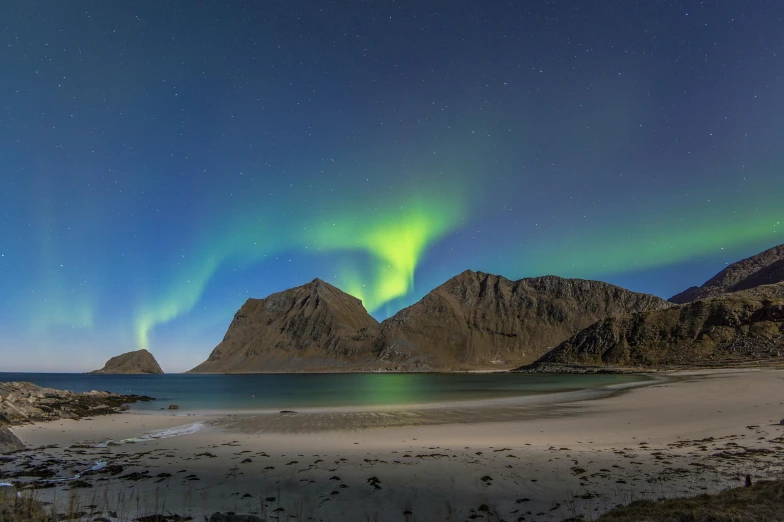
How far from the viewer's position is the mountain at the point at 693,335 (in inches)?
4137

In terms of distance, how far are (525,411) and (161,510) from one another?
3092 centimetres

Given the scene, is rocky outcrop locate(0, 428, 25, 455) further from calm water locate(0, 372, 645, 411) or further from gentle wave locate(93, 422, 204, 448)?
calm water locate(0, 372, 645, 411)

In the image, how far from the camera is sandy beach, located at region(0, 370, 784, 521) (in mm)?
11680

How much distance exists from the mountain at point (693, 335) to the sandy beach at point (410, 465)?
325 ft

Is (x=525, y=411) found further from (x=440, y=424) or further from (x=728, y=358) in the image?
(x=728, y=358)

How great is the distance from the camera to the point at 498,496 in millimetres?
12305

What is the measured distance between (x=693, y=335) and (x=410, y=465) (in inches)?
5505

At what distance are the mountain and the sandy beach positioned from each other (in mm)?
99008

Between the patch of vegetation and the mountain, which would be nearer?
the patch of vegetation

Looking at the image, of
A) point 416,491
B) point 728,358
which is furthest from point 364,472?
point 728,358

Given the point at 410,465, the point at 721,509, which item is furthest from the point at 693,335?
the point at 721,509

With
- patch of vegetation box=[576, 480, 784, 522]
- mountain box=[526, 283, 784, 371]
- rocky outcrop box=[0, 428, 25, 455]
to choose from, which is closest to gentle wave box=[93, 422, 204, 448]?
rocky outcrop box=[0, 428, 25, 455]

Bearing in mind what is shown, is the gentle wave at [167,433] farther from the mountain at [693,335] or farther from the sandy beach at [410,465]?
the mountain at [693,335]

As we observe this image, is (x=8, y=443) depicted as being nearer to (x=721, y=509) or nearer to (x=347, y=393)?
(x=721, y=509)
